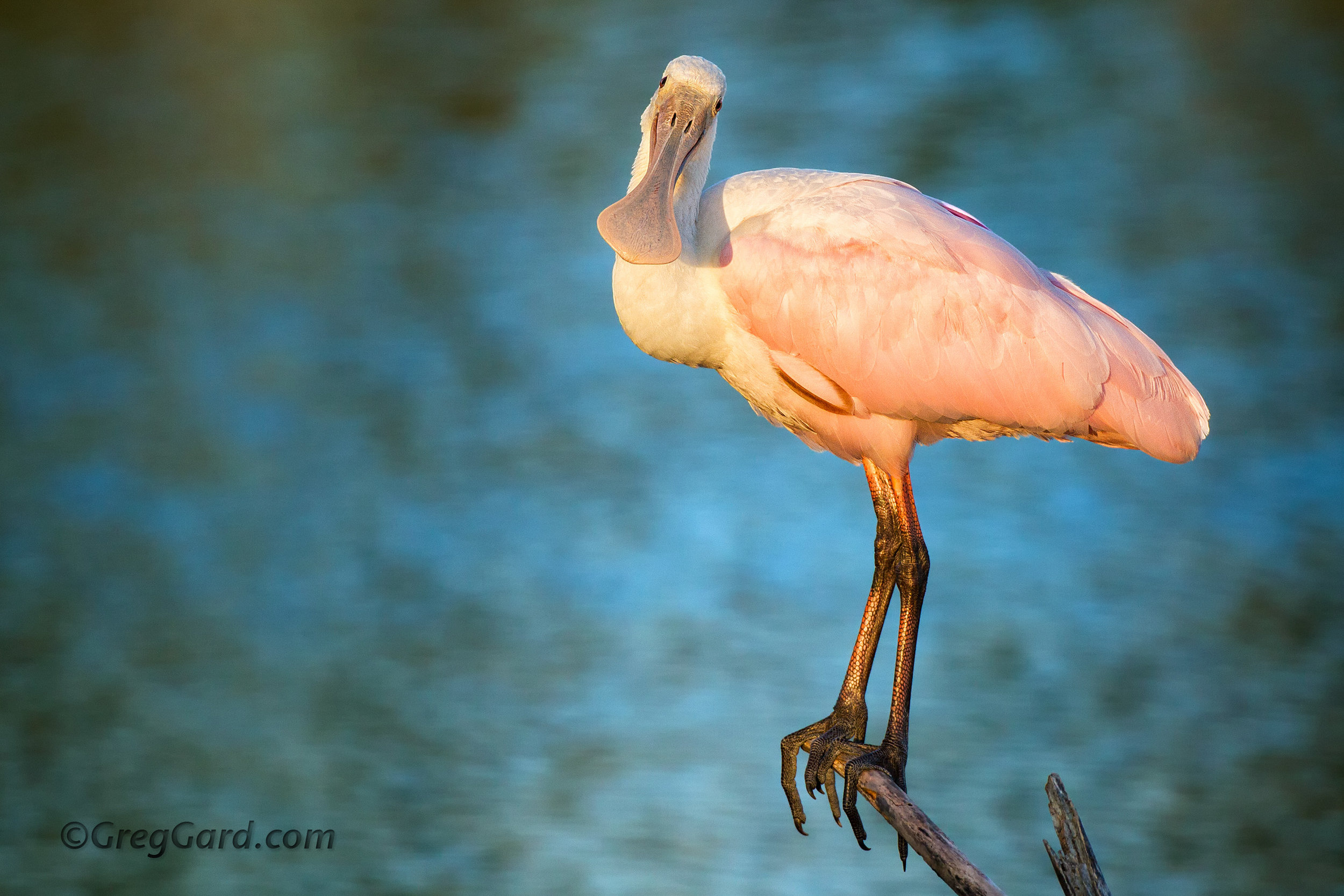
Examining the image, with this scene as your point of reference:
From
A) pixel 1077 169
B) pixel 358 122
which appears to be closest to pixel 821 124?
pixel 1077 169

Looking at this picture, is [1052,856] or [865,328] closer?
[1052,856]

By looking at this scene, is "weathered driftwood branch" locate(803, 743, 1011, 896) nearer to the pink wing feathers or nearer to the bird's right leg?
the bird's right leg

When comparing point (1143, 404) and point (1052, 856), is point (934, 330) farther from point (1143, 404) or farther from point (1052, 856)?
point (1052, 856)

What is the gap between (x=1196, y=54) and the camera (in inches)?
223

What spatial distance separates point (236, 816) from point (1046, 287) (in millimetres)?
4431

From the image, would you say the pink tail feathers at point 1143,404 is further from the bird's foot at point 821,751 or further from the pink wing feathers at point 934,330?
the bird's foot at point 821,751

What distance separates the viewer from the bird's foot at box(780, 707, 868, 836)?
7.50ft

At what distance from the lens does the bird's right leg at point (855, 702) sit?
2.29 metres

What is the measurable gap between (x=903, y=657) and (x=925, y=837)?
44cm

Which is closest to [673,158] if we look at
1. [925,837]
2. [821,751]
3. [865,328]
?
[865,328]

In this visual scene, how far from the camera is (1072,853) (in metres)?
1.88

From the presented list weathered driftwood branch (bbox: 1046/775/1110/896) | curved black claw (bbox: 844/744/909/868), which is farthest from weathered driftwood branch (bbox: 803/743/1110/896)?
curved black claw (bbox: 844/744/909/868)

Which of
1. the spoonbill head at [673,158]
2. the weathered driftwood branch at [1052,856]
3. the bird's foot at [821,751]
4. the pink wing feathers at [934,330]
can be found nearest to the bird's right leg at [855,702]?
the bird's foot at [821,751]

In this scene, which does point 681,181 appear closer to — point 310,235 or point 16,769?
point 310,235
